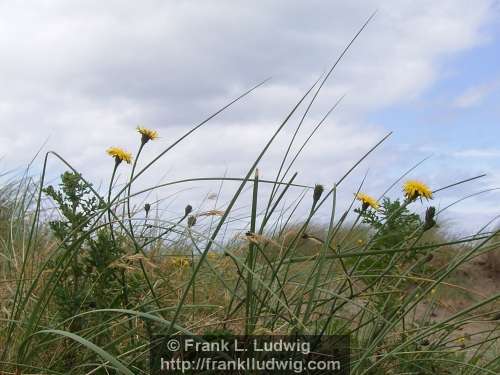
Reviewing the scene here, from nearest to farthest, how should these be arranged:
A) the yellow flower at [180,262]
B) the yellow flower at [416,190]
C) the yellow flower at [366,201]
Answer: the yellow flower at [416,190] → the yellow flower at [366,201] → the yellow flower at [180,262]

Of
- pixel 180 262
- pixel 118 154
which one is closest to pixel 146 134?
pixel 118 154

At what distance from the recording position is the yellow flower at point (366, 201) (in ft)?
7.03

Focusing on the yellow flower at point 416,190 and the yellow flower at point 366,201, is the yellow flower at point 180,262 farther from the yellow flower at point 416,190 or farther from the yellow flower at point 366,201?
the yellow flower at point 416,190

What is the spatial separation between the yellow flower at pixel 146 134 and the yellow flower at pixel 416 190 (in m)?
0.83

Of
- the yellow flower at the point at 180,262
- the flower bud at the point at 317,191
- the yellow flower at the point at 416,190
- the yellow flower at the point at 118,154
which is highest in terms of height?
the yellow flower at the point at 118,154

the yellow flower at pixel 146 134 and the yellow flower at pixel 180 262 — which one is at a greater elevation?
the yellow flower at pixel 146 134

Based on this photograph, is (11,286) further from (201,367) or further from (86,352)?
(201,367)

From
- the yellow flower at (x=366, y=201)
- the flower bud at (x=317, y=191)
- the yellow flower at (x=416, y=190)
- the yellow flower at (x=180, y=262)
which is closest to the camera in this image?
the flower bud at (x=317, y=191)

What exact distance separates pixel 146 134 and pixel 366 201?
0.76 metres

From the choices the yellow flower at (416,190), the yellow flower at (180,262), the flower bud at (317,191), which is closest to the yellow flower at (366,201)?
the yellow flower at (416,190)

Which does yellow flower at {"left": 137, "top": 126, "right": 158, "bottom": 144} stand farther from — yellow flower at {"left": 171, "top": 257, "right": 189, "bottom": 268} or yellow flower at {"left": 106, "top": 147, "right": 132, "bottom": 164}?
yellow flower at {"left": 171, "top": 257, "right": 189, "bottom": 268}

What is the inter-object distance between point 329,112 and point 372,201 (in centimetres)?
42

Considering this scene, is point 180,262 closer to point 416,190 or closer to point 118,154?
point 118,154

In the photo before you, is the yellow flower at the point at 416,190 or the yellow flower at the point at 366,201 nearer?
the yellow flower at the point at 416,190
